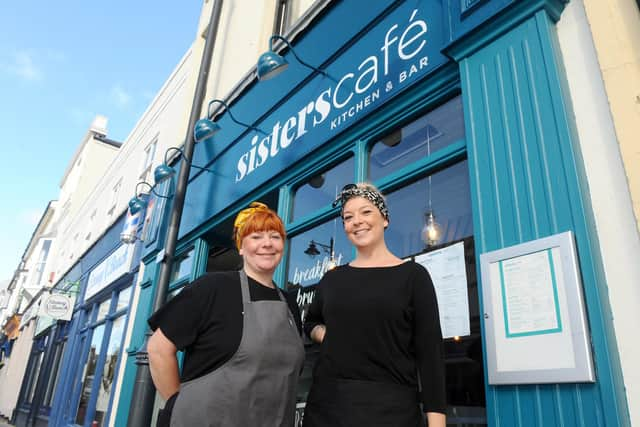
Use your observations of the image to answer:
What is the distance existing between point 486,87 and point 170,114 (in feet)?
28.5

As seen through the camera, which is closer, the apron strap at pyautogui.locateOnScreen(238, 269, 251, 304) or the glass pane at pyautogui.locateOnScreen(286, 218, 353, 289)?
the apron strap at pyautogui.locateOnScreen(238, 269, 251, 304)

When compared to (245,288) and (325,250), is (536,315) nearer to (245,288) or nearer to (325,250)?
(245,288)

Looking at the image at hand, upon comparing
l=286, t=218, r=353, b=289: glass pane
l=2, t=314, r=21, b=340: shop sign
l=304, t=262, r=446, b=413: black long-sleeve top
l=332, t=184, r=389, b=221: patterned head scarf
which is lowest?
l=304, t=262, r=446, b=413: black long-sleeve top

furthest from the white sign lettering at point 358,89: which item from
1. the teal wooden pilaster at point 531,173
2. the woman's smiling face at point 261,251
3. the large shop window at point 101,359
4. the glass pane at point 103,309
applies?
the glass pane at point 103,309

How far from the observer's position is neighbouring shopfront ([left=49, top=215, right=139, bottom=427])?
842 centimetres

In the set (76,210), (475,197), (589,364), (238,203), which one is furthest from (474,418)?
(76,210)

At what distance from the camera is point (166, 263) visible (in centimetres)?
519

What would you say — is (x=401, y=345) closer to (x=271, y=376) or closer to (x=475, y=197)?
(x=271, y=376)

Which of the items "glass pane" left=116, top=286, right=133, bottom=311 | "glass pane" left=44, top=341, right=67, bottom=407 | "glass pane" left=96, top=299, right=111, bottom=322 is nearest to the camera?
"glass pane" left=116, top=286, right=133, bottom=311

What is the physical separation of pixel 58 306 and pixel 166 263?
30.2 feet

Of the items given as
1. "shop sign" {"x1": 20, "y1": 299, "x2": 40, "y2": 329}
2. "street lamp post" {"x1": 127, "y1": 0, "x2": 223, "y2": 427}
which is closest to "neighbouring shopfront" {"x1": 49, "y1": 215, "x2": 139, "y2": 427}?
"street lamp post" {"x1": 127, "y1": 0, "x2": 223, "y2": 427}

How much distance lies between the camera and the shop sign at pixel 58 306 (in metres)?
12.2

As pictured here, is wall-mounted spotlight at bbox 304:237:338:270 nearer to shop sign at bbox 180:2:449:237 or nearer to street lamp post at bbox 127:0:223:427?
shop sign at bbox 180:2:449:237

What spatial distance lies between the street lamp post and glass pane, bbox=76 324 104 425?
216 inches
